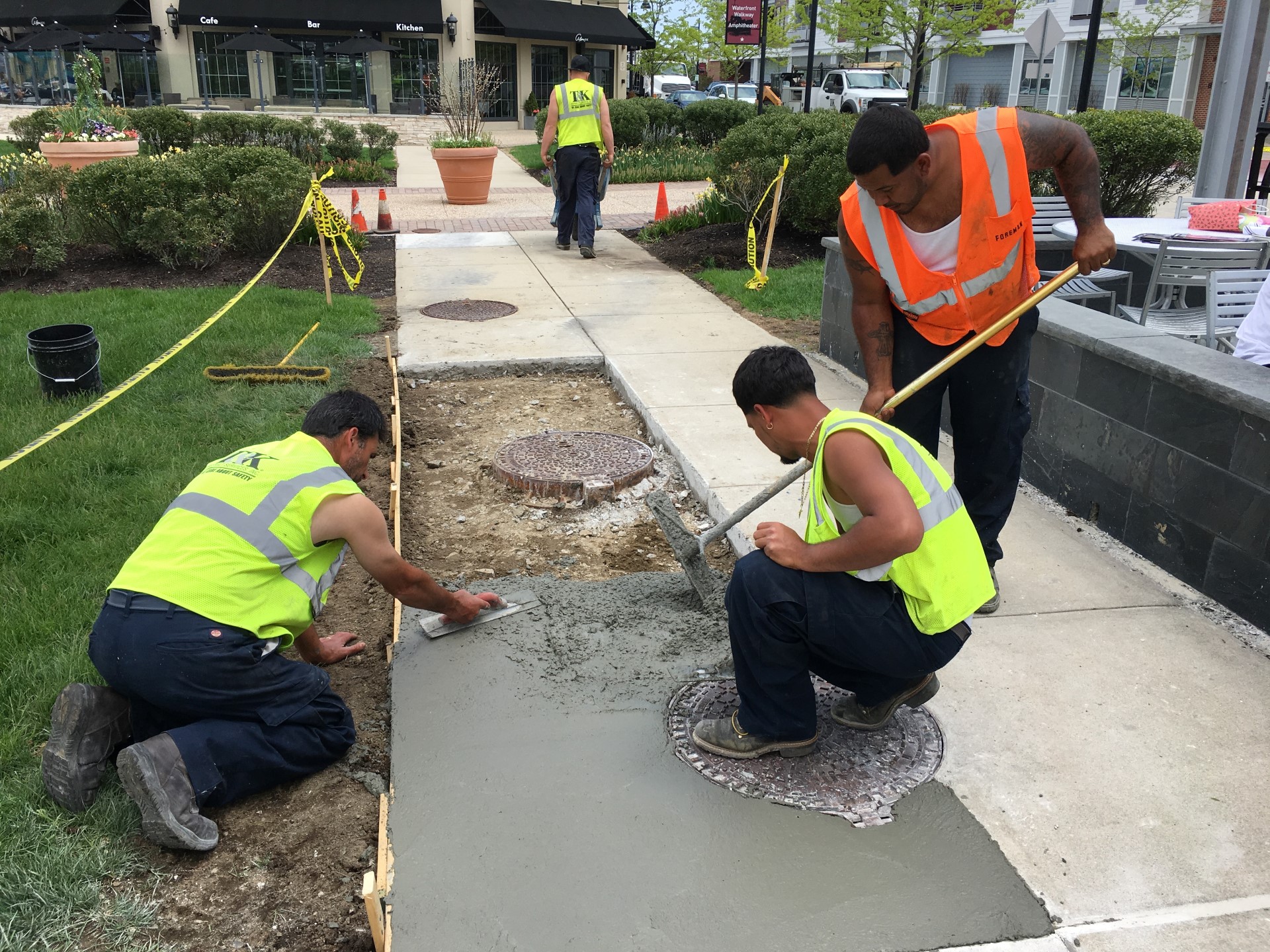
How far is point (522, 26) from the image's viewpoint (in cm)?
3703

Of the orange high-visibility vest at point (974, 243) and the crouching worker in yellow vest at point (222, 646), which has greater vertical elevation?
the orange high-visibility vest at point (974, 243)

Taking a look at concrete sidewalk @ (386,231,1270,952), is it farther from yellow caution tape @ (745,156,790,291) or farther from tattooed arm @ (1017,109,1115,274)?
yellow caution tape @ (745,156,790,291)

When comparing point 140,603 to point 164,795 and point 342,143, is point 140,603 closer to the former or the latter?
point 164,795

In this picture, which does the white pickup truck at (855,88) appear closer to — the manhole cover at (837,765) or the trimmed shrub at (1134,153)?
the trimmed shrub at (1134,153)

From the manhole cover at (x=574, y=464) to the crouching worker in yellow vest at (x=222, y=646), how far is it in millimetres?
1918

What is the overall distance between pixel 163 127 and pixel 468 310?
14307 mm

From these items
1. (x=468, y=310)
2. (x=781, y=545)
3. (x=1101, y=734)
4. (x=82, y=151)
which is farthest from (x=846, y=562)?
(x=82, y=151)

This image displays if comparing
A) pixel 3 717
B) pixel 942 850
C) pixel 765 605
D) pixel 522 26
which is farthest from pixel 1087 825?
pixel 522 26

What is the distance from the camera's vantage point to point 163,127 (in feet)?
63.6

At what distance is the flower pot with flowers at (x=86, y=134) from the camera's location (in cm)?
1352

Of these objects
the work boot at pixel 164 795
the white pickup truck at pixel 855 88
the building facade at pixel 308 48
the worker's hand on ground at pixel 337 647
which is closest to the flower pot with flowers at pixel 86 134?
the worker's hand on ground at pixel 337 647

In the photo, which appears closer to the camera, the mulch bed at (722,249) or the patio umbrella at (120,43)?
the mulch bed at (722,249)

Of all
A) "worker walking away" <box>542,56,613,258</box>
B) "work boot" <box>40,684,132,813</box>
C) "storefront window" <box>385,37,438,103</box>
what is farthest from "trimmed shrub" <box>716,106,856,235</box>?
"storefront window" <box>385,37,438,103</box>

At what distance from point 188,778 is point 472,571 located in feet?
5.54
